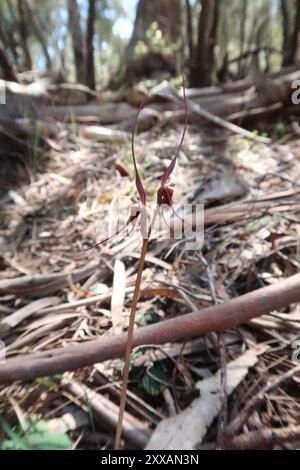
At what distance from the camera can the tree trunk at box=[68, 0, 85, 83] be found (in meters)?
4.49

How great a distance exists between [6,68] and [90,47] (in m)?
1.37

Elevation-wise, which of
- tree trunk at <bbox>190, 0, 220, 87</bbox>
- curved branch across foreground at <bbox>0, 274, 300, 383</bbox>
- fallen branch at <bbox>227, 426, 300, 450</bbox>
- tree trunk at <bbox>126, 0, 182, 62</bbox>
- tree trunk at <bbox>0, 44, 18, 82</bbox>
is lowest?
fallen branch at <bbox>227, 426, 300, 450</bbox>

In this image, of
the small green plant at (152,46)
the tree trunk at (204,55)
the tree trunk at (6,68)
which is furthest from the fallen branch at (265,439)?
the small green plant at (152,46)

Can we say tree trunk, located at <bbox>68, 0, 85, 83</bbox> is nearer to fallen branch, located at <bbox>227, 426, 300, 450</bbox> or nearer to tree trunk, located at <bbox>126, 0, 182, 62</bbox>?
tree trunk, located at <bbox>126, 0, 182, 62</bbox>

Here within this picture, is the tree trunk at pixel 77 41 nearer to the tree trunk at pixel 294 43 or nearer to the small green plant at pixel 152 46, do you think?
the small green plant at pixel 152 46

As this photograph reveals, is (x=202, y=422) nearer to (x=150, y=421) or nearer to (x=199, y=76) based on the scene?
(x=150, y=421)

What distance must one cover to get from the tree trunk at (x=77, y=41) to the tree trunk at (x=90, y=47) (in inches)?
17.4

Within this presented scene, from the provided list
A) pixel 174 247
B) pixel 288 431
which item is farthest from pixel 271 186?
pixel 288 431

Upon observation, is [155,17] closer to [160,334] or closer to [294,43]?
[294,43]

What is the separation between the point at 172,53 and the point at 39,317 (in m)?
3.69

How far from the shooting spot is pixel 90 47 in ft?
12.4

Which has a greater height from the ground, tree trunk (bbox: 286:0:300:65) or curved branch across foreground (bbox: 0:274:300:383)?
tree trunk (bbox: 286:0:300:65)

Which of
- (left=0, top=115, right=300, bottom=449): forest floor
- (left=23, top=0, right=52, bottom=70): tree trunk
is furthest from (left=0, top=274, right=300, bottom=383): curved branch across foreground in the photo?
(left=23, top=0, right=52, bottom=70): tree trunk

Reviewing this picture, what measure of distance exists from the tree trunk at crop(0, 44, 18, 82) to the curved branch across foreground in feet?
7.82
